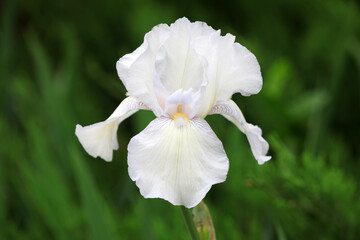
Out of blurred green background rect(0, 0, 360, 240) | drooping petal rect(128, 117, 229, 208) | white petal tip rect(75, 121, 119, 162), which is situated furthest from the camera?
blurred green background rect(0, 0, 360, 240)

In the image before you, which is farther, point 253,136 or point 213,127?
point 213,127

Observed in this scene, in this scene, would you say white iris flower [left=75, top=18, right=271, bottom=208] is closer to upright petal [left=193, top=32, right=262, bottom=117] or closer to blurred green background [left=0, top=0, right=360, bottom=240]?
upright petal [left=193, top=32, right=262, bottom=117]

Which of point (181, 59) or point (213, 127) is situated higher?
point (181, 59)

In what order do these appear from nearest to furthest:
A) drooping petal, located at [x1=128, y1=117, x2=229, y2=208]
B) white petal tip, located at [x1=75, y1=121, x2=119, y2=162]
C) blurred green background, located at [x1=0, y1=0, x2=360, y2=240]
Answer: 1. drooping petal, located at [x1=128, y1=117, x2=229, y2=208]
2. white petal tip, located at [x1=75, y1=121, x2=119, y2=162]
3. blurred green background, located at [x1=0, y1=0, x2=360, y2=240]

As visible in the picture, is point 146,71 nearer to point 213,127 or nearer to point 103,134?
point 103,134

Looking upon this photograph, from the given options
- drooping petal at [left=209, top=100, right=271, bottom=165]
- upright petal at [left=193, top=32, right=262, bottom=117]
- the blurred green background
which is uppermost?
upright petal at [left=193, top=32, right=262, bottom=117]

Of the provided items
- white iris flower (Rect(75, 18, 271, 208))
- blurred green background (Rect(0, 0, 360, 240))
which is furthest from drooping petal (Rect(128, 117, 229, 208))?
blurred green background (Rect(0, 0, 360, 240))

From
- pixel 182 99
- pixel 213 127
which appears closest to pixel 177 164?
pixel 182 99
